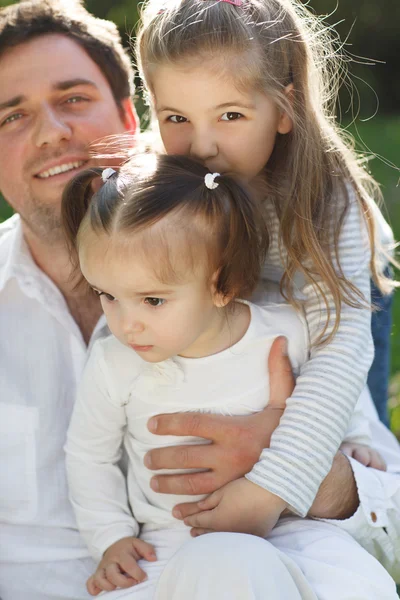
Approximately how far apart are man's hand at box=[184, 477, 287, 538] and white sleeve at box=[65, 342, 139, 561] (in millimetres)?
301

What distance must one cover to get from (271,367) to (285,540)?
455 millimetres

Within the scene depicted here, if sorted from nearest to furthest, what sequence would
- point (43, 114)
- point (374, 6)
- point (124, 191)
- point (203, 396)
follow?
point (124, 191), point (203, 396), point (43, 114), point (374, 6)

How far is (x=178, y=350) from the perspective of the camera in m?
2.09

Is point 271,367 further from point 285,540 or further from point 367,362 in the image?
point 285,540

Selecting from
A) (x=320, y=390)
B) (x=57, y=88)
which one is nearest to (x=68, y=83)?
(x=57, y=88)

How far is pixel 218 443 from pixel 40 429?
729mm

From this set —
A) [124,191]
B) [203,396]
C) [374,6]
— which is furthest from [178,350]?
[374,6]

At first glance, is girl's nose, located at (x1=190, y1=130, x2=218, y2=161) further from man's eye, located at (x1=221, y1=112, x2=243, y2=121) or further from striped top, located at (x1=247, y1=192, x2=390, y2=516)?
striped top, located at (x1=247, y1=192, x2=390, y2=516)

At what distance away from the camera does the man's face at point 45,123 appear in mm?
2934

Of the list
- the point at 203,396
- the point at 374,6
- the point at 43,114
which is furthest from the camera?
the point at 374,6

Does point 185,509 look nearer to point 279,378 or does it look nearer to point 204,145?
point 279,378

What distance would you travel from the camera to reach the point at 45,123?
292 cm

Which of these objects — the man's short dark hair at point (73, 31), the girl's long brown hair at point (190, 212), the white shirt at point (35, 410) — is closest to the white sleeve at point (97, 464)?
the white shirt at point (35, 410)

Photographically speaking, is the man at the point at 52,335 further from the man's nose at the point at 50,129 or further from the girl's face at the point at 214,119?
the girl's face at the point at 214,119
